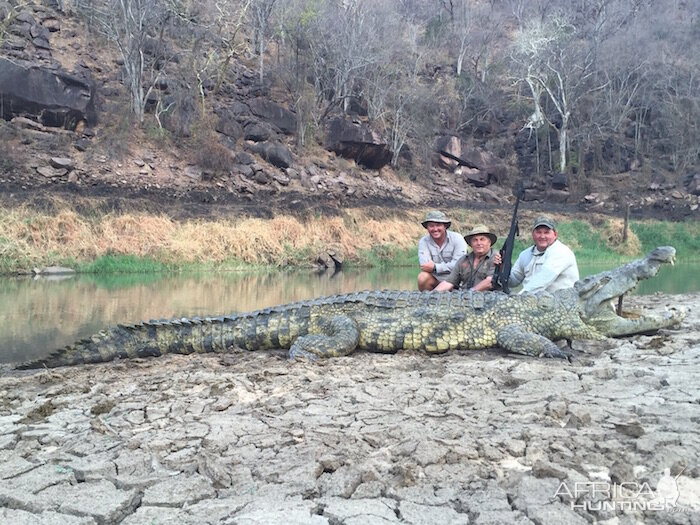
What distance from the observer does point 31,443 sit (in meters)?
2.76

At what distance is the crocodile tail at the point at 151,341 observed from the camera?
17.1 feet

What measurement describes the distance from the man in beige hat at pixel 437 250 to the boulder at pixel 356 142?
22.3 meters

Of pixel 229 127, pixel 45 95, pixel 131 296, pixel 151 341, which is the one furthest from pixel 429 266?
pixel 229 127

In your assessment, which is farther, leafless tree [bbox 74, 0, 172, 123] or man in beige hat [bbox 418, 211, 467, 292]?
leafless tree [bbox 74, 0, 172, 123]

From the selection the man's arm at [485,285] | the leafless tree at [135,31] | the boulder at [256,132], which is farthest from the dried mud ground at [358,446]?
the boulder at [256,132]

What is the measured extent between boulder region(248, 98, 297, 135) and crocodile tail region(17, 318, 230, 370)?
79.1ft

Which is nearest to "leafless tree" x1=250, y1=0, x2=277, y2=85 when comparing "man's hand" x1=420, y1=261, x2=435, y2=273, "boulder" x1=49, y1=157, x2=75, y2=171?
"boulder" x1=49, y1=157, x2=75, y2=171

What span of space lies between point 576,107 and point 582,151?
11.1 feet

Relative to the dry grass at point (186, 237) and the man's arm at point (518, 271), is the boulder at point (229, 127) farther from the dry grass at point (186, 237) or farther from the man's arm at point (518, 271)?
the man's arm at point (518, 271)

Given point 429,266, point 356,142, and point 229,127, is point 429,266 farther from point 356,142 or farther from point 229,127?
point 356,142

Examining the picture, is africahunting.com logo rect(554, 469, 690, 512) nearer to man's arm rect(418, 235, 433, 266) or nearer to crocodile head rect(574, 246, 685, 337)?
crocodile head rect(574, 246, 685, 337)

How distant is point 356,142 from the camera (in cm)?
2877

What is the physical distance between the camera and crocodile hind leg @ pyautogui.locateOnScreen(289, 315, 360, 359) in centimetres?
505

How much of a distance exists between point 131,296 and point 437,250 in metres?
5.78
